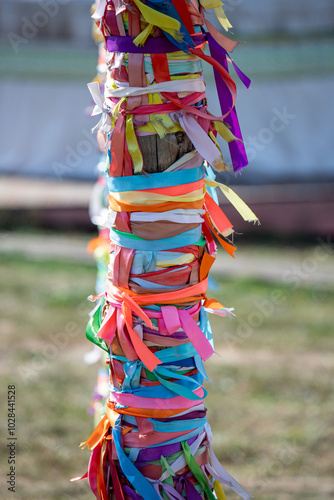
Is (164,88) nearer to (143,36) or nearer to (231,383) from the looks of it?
(143,36)

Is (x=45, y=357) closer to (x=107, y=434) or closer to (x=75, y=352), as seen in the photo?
(x=75, y=352)

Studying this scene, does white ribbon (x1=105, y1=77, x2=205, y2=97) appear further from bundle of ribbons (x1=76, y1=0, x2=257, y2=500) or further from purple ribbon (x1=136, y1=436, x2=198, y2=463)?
purple ribbon (x1=136, y1=436, x2=198, y2=463)

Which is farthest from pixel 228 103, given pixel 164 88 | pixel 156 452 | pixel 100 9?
pixel 156 452

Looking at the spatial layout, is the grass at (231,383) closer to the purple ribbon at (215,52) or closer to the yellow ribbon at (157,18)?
the purple ribbon at (215,52)

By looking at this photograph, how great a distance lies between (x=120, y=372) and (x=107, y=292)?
A: 0.15 m

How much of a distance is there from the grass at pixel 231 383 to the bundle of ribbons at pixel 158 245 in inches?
53.6

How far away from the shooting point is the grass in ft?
8.95

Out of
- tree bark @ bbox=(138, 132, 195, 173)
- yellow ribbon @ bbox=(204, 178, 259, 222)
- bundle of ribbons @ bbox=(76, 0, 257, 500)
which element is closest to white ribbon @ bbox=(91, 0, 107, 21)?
bundle of ribbons @ bbox=(76, 0, 257, 500)

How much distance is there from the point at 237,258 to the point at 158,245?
462 centimetres

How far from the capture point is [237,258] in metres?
5.83

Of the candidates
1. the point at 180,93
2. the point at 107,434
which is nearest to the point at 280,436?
the point at 107,434

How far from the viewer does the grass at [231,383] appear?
2729mm

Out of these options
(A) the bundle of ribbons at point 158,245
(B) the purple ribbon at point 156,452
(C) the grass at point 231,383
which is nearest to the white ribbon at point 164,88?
(A) the bundle of ribbons at point 158,245

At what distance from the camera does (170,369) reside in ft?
4.20
